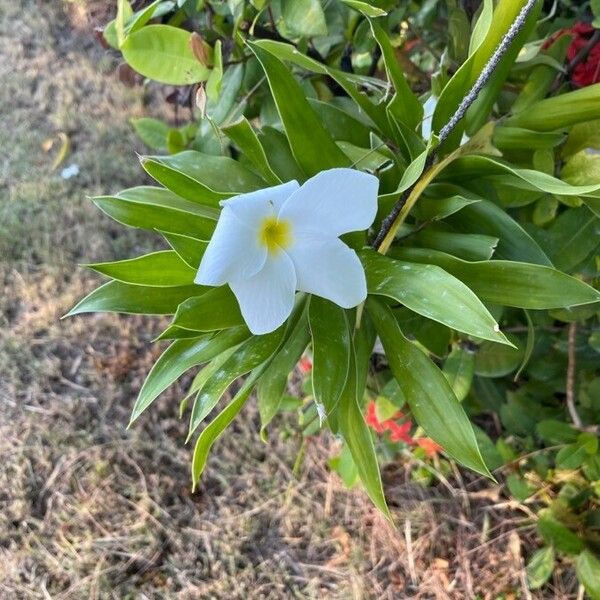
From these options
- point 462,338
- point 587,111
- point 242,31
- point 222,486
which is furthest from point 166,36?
point 222,486

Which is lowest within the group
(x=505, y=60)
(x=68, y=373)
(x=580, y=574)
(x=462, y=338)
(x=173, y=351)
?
(x=68, y=373)

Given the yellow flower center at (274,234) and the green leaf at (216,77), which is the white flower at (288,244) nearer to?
the yellow flower center at (274,234)

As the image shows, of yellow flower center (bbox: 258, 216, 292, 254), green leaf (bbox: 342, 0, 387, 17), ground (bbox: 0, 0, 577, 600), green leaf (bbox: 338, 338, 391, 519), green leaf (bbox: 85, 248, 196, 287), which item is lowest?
ground (bbox: 0, 0, 577, 600)

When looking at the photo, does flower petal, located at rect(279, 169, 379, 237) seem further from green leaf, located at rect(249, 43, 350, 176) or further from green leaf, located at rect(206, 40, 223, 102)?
green leaf, located at rect(206, 40, 223, 102)

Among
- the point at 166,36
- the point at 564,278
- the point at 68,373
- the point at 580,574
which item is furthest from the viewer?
the point at 68,373

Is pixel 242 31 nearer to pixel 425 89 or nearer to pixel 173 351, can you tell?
pixel 425 89

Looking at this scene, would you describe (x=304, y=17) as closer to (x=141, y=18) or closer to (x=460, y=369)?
(x=141, y=18)

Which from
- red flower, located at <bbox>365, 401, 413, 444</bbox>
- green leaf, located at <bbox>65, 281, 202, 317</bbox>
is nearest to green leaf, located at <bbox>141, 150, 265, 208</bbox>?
green leaf, located at <bbox>65, 281, 202, 317</bbox>

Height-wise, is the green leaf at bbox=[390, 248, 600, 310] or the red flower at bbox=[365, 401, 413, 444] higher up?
the green leaf at bbox=[390, 248, 600, 310]
